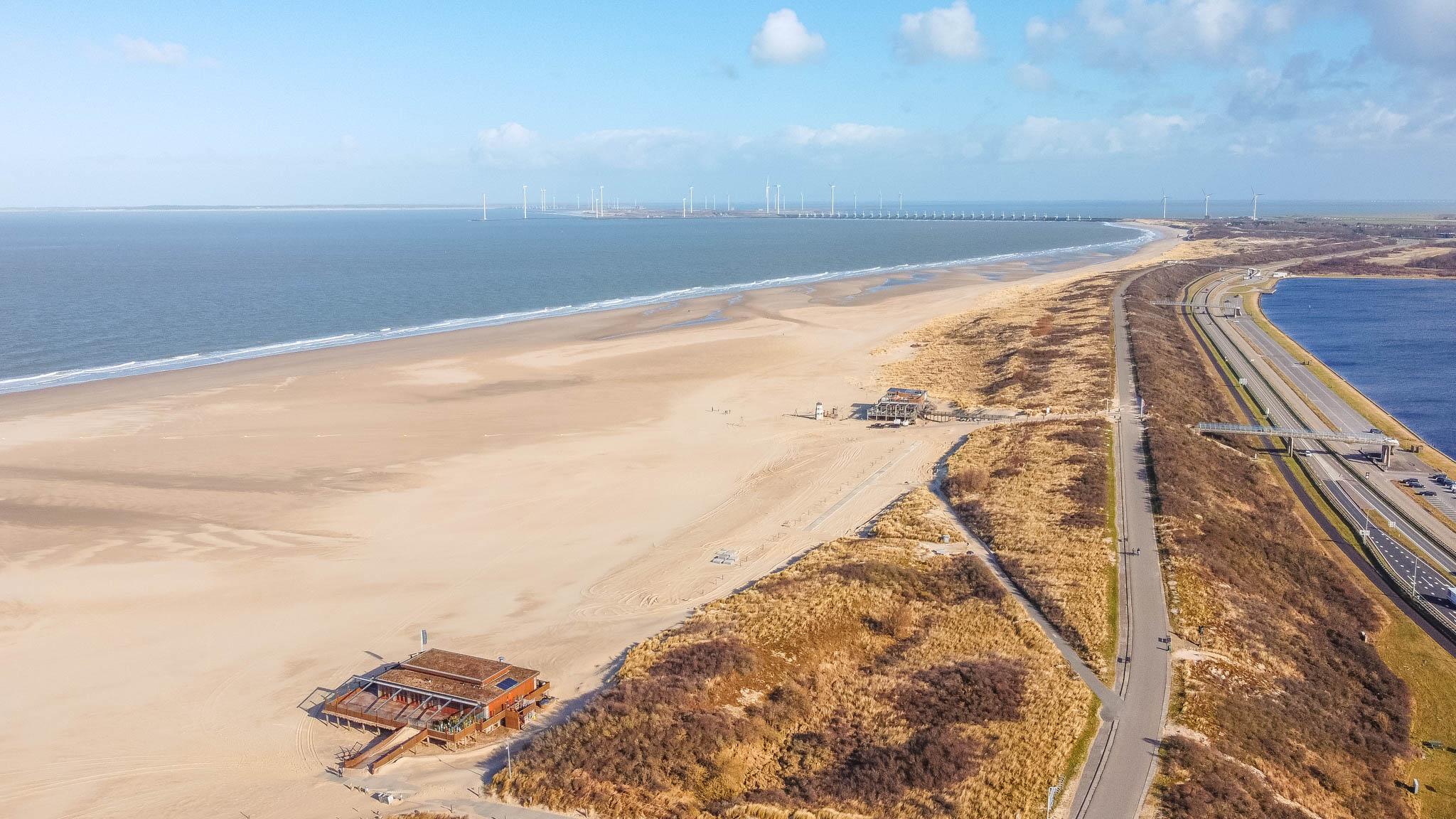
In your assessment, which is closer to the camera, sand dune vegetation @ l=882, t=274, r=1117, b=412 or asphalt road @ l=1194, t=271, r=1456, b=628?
asphalt road @ l=1194, t=271, r=1456, b=628

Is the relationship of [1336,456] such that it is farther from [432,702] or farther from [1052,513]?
[432,702]

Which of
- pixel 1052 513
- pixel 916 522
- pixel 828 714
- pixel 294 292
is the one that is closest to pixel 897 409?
pixel 916 522

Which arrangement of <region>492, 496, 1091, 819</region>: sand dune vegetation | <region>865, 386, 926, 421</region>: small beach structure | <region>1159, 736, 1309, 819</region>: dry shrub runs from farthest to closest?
<region>865, 386, 926, 421</region>: small beach structure < <region>492, 496, 1091, 819</region>: sand dune vegetation < <region>1159, 736, 1309, 819</region>: dry shrub

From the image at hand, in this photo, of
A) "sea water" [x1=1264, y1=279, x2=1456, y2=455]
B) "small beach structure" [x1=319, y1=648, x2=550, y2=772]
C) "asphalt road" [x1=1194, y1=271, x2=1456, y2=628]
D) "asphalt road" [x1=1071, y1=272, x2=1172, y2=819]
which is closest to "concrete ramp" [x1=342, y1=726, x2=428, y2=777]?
"small beach structure" [x1=319, y1=648, x2=550, y2=772]

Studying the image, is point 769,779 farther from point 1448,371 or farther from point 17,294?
point 17,294

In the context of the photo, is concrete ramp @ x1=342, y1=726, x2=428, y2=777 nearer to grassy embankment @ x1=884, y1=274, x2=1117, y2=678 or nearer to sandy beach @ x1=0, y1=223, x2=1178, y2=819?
sandy beach @ x1=0, y1=223, x2=1178, y2=819
